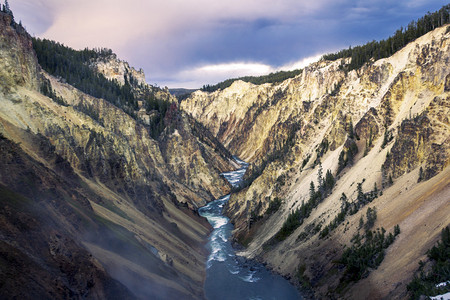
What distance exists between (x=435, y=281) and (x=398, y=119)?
40304 mm

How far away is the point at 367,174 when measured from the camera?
49312 millimetres

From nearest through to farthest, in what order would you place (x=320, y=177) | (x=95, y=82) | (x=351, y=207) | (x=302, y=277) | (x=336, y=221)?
(x=302, y=277)
(x=336, y=221)
(x=351, y=207)
(x=320, y=177)
(x=95, y=82)

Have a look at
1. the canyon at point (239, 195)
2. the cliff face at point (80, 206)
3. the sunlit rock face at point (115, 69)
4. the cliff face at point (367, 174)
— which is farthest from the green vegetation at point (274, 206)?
the sunlit rock face at point (115, 69)

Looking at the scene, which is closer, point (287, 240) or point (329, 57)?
point (287, 240)

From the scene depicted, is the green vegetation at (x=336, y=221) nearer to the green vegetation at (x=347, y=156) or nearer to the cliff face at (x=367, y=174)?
the cliff face at (x=367, y=174)

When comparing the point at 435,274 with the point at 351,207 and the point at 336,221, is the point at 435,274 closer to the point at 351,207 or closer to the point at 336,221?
the point at 336,221

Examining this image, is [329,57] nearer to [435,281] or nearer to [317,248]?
[317,248]

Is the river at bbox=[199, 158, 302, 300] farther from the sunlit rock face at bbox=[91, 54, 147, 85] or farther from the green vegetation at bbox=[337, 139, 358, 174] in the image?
the sunlit rock face at bbox=[91, 54, 147, 85]

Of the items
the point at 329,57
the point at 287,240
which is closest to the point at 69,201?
the point at 287,240

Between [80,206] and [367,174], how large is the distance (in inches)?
1398

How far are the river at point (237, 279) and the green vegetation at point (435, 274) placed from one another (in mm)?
18391

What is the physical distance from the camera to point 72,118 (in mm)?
56969

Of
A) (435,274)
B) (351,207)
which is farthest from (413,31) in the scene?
(435,274)

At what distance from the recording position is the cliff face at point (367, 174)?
3061 cm
